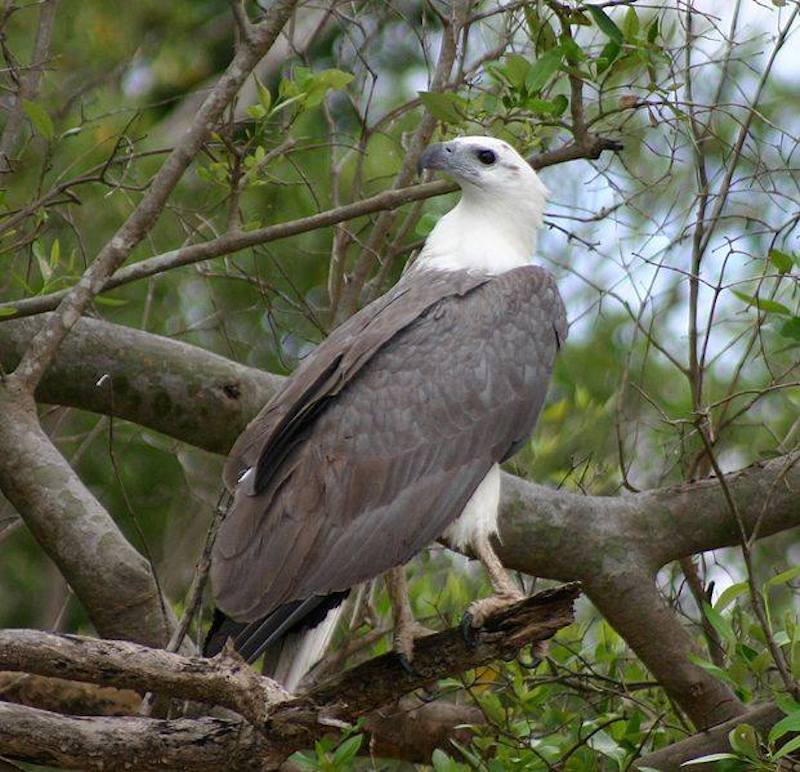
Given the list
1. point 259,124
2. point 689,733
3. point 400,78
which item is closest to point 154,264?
point 259,124

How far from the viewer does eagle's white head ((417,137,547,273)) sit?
5.07 meters

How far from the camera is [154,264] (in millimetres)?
4766

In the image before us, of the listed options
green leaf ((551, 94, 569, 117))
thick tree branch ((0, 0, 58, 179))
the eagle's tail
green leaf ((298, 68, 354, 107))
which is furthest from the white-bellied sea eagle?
thick tree branch ((0, 0, 58, 179))

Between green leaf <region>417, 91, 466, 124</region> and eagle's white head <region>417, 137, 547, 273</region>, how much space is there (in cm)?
27

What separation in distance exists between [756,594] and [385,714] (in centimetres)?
157

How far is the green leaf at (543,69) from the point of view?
14.6ft

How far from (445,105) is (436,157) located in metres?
0.32

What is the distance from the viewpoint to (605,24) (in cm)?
444

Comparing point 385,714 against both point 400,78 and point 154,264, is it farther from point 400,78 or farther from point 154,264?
point 400,78

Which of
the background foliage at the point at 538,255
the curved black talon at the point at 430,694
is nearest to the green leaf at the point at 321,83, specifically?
the background foliage at the point at 538,255

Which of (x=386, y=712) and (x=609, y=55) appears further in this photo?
(x=386, y=712)

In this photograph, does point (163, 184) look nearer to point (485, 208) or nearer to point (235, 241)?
point (235, 241)

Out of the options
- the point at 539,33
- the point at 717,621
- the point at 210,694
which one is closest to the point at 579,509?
the point at 717,621

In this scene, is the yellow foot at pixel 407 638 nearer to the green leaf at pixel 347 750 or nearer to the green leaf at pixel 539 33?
the green leaf at pixel 347 750
